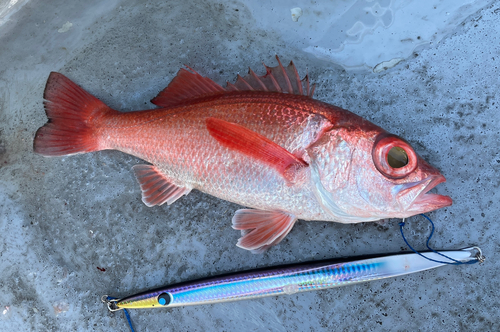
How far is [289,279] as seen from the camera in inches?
66.9

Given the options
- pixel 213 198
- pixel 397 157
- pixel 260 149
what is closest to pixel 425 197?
pixel 397 157

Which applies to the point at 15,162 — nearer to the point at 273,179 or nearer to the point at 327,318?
the point at 273,179

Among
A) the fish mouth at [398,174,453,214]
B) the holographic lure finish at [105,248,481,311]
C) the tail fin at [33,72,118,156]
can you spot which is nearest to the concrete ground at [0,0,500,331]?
the holographic lure finish at [105,248,481,311]

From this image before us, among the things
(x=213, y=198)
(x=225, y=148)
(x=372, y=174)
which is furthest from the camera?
(x=213, y=198)

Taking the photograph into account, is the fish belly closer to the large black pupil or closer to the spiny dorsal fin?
the spiny dorsal fin

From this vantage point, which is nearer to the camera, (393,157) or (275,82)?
(393,157)

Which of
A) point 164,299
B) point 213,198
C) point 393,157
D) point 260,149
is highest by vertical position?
point 393,157

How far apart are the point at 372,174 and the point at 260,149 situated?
0.52m

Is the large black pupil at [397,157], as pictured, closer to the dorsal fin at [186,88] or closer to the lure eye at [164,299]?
the dorsal fin at [186,88]

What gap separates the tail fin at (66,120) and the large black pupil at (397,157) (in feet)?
5.20

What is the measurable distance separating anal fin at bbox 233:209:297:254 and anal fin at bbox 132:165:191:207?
1.28 feet

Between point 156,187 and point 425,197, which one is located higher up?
point 425,197

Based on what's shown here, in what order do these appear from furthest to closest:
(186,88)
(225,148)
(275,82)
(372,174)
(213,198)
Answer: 1. (213,198)
2. (186,88)
3. (275,82)
4. (225,148)
5. (372,174)

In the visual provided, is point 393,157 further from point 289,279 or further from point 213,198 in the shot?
point 213,198
